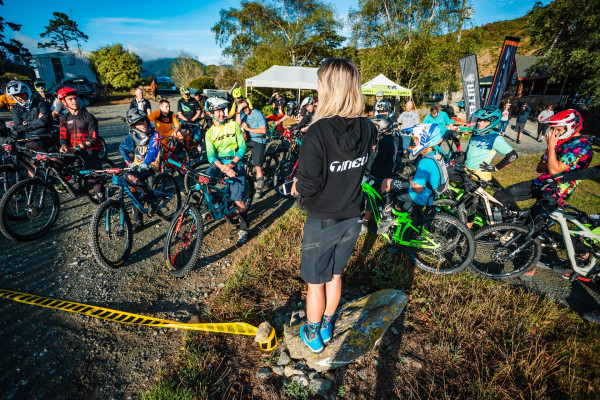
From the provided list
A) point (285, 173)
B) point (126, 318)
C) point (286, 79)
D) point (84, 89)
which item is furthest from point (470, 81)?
point (84, 89)

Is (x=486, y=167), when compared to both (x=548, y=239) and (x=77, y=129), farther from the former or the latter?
(x=77, y=129)

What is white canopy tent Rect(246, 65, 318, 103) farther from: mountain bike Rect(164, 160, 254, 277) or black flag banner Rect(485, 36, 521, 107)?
Result: mountain bike Rect(164, 160, 254, 277)

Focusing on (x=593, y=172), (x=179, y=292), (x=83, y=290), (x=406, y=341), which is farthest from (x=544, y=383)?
(x=83, y=290)

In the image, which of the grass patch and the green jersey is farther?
the green jersey

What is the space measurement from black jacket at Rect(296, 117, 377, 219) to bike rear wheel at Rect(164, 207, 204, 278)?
2.20 metres

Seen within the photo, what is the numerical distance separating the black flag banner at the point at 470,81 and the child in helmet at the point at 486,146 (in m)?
6.03

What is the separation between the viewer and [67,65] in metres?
34.5

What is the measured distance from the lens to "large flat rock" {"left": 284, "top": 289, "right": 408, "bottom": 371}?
2.40 meters

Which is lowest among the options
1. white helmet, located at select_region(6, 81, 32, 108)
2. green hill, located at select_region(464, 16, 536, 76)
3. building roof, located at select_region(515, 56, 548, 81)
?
white helmet, located at select_region(6, 81, 32, 108)

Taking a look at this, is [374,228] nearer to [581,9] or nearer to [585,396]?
[585,396]

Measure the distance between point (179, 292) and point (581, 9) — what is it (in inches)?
1336

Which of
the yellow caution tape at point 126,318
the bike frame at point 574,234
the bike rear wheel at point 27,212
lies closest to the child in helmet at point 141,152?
the bike rear wheel at point 27,212

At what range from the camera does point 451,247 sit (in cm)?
366

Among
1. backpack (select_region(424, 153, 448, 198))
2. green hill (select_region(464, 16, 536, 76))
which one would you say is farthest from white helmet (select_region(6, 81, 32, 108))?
green hill (select_region(464, 16, 536, 76))
